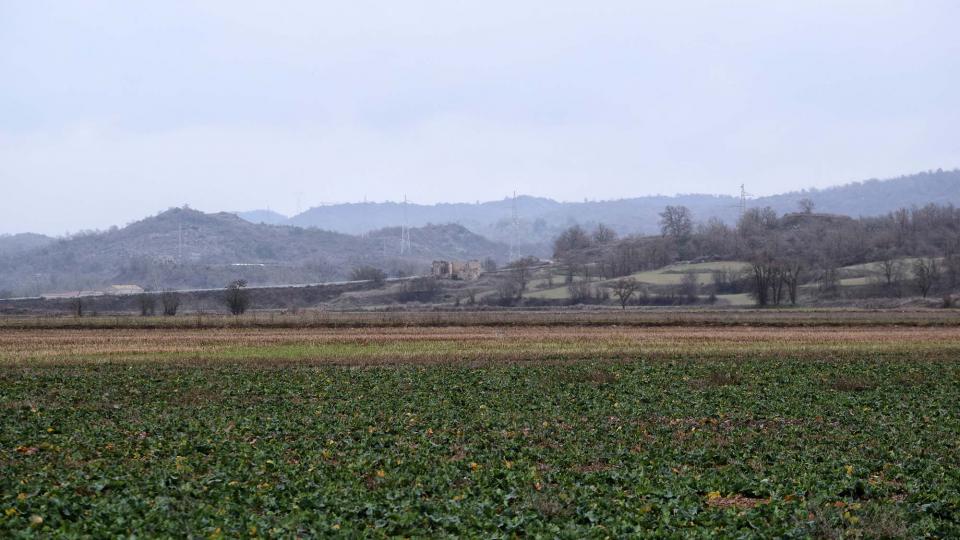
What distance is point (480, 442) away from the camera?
861 inches

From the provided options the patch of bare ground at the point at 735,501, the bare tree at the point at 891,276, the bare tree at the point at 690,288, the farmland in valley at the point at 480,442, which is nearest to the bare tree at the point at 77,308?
the farmland in valley at the point at 480,442

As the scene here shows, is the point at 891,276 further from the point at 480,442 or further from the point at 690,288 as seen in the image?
the point at 480,442

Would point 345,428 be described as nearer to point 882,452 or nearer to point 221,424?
point 221,424

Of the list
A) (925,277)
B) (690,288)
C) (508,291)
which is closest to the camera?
(925,277)

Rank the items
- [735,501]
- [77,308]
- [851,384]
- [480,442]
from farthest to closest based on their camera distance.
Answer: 1. [77,308]
2. [851,384]
3. [480,442]
4. [735,501]

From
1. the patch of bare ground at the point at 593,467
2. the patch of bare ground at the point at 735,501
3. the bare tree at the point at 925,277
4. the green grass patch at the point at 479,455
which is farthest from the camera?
the bare tree at the point at 925,277

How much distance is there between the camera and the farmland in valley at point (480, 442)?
1523cm

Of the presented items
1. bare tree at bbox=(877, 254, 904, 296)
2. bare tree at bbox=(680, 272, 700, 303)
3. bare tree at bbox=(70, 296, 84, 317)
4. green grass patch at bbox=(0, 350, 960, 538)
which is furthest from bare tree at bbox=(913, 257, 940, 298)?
green grass patch at bbox=(0, 350, 960, 538)

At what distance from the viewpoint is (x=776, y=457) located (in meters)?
20.3

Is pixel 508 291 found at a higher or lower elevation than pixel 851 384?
higher

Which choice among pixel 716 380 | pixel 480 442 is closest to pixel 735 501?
pixel 480 442

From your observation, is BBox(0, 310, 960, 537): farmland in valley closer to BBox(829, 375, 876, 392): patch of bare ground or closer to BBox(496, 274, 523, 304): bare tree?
BBox(829, 375, 876, 392): patch of bare ground

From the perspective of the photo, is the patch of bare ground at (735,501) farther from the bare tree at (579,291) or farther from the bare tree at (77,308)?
the bare tree at (579,291)

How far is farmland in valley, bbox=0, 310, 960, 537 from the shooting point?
15.2 meters
